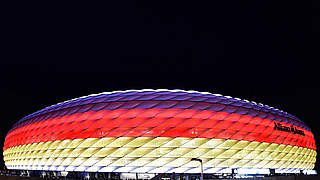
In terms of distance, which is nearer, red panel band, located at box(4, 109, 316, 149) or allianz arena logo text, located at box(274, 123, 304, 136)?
red panel band, located at box(4, 109, 316, 149)

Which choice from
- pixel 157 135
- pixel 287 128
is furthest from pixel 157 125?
pixel 287 128

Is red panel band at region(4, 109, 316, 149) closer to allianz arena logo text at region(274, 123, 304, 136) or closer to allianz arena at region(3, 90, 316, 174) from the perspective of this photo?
allianz arena at region(3, 90, 316, 174)

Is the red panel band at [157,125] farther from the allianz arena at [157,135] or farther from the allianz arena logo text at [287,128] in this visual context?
the allianz arena logo text at [287,128]

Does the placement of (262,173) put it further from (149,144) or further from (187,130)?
(149,144)

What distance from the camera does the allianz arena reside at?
116 feet

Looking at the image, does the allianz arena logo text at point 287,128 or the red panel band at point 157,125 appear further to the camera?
the allianz arena logo text at point 287,128

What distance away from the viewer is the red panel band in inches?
1395

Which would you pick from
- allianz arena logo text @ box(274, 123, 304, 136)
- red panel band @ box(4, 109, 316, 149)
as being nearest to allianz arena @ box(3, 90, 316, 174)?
red panel band @ box(4, 109, 316, 149)

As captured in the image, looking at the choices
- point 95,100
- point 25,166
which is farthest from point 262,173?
point 25,166

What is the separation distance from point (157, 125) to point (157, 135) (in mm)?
1220

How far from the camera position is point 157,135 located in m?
35.2

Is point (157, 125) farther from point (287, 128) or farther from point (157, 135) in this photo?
point (287, 128)

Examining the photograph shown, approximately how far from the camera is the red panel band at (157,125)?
35.4 m

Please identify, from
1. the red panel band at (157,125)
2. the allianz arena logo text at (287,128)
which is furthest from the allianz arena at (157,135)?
the allianz arena logo text at (287,128)
